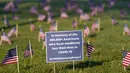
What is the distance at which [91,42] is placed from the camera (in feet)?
101

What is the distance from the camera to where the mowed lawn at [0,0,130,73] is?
67.3ft

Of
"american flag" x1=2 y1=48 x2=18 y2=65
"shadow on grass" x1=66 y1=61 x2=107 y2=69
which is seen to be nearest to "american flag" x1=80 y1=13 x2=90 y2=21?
"shadow on grass" x1=66 y1=61 x2=107 y2=69

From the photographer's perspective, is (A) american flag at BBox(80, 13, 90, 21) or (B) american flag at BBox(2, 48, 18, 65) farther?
(A) american flag at BBox(80, 13, 90, 21)

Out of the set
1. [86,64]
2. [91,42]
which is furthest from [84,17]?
[86,64]

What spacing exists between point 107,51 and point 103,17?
19864 millimetres

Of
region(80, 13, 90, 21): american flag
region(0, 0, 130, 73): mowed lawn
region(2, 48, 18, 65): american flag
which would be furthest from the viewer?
region(80, 13, 90, 21): american flag

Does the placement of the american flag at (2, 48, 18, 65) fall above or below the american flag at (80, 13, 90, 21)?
below

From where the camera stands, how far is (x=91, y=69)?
2031cm

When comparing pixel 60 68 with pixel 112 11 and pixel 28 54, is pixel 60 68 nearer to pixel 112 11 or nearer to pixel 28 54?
pixel 28 54

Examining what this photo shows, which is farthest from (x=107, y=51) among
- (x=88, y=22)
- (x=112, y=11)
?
(x=112, y=11)

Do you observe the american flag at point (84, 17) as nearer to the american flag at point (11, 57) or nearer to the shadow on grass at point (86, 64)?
the shadow on grass at point (86, 64)

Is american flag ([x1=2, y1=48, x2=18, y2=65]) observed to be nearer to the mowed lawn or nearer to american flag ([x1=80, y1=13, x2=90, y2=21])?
the mowed lawn

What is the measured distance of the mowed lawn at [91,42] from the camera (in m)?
20.5

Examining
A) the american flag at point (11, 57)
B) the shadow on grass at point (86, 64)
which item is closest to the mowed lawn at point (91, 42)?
the shadow on grass at point (86, 64)
